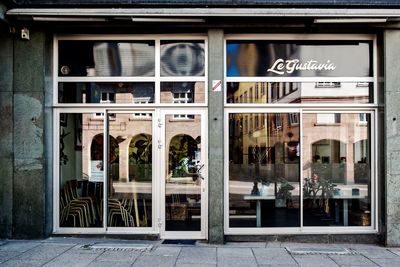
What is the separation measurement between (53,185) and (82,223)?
3.24 feet

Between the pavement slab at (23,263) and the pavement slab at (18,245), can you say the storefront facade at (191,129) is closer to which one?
the pavement slab at (18,245)

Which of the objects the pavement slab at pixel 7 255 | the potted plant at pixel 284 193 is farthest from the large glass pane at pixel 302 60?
the pavement slab at pixel 7 255

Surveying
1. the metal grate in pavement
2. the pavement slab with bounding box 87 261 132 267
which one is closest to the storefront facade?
the metal grate in pavement

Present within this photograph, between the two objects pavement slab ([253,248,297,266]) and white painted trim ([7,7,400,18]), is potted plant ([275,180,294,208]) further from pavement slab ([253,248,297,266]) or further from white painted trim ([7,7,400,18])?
white painted trim ([7,7,400,18])

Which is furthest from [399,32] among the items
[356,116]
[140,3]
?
[140,3]

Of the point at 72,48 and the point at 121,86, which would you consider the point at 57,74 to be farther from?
the point at 121,86

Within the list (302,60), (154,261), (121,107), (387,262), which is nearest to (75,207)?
(121,107)

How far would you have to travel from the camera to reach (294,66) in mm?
8766

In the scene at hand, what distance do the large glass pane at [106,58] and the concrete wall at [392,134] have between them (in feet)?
15.5

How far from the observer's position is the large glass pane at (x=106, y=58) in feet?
28.9

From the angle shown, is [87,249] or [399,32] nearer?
[87,249]

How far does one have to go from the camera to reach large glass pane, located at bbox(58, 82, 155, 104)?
880 cm

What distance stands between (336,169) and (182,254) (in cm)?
369

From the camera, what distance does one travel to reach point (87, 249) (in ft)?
25.6
